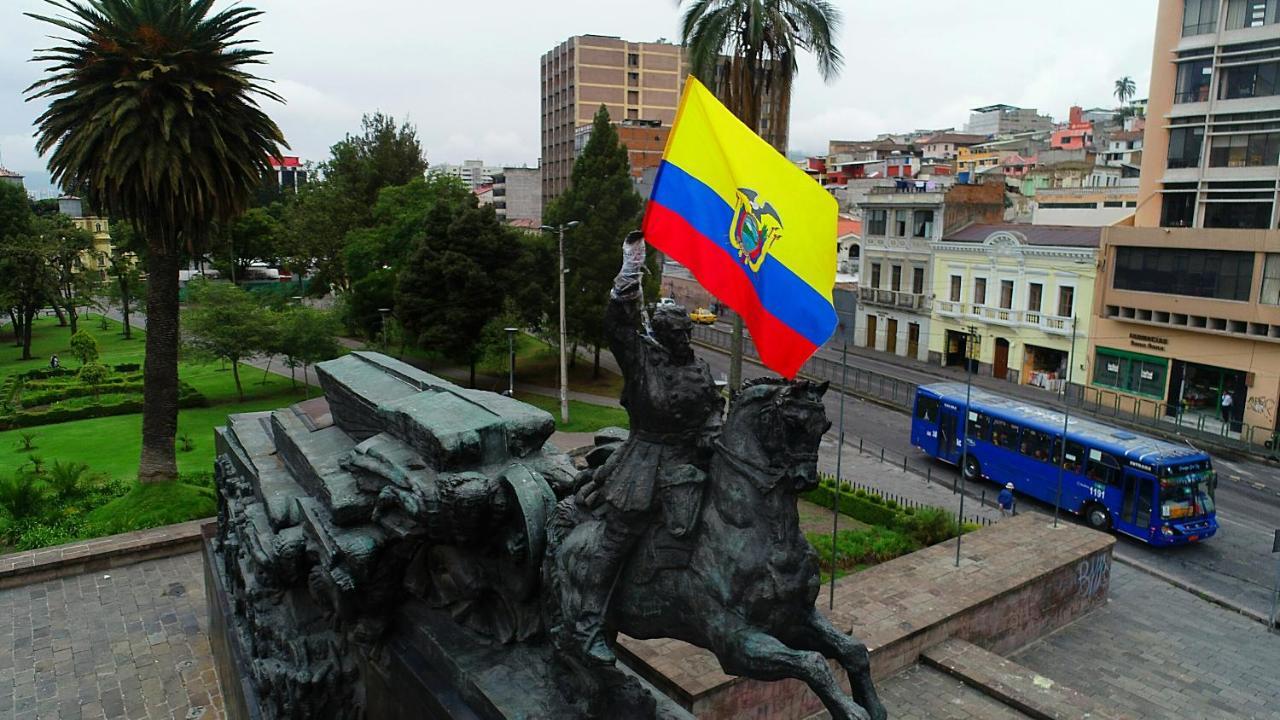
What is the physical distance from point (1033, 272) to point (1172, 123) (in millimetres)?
6963

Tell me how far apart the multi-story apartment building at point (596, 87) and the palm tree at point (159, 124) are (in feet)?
200

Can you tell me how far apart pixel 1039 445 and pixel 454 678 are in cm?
1759

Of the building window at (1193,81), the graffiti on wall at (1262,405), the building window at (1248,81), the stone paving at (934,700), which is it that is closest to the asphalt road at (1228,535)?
the graffiti on wall at (1262,405)

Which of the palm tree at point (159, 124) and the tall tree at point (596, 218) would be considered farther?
the tall tree at point (596, 218)

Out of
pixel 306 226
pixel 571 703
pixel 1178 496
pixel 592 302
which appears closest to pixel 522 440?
pixel 571 703

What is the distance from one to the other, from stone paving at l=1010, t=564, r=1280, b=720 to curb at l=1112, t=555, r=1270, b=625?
190 mm

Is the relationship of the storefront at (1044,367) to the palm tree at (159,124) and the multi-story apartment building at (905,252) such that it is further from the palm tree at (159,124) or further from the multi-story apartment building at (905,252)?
the palm tree at (159,124)

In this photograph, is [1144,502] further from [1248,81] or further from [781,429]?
[1248,81]

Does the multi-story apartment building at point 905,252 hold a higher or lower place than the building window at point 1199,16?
lower

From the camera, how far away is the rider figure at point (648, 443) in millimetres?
6195

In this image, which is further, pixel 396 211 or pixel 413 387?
pixel 396 211

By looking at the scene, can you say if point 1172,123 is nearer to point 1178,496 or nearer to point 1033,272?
point 1033,272

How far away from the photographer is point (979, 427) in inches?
901

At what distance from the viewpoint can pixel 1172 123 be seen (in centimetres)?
3088
